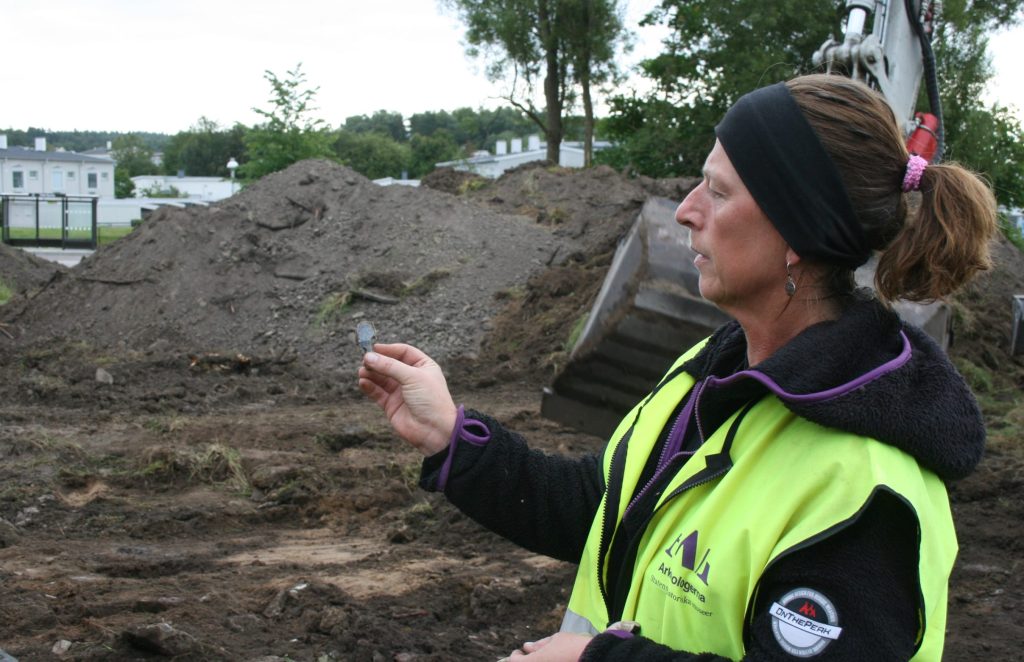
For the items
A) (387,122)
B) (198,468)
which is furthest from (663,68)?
(387,122)

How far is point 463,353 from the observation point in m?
12.4

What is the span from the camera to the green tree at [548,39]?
26266mm

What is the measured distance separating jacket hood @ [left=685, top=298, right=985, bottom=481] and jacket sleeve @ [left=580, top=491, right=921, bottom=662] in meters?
0.13

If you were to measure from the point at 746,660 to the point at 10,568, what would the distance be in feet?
15.9

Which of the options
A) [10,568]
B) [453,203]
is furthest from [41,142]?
[10,568]

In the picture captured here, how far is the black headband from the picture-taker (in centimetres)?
168

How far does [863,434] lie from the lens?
151 cm

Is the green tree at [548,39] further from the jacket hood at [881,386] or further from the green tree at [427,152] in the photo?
the green tree at [427,152]

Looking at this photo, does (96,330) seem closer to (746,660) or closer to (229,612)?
(229,612)

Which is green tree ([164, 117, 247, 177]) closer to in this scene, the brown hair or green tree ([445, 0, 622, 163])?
green tree ([445, 0, 622, 163])

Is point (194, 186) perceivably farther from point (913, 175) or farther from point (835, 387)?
point (835, 387)

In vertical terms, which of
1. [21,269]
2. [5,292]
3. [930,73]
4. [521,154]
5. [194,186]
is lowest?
[5,292]

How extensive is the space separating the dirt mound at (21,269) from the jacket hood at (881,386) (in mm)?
17755

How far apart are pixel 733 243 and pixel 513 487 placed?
736 mm
